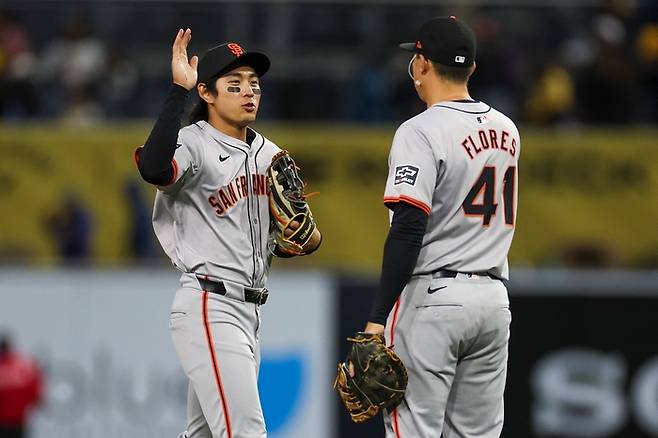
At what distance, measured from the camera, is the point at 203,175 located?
562cm

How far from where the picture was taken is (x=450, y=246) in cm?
536

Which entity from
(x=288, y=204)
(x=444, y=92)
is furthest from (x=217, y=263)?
(x=444, y=92)

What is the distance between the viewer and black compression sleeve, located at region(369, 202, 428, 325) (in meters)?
5.16

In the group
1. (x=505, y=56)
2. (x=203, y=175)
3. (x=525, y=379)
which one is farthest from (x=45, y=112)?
(x=203, y=175)

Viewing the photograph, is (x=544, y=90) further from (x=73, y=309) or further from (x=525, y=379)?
(x=73, y=309)

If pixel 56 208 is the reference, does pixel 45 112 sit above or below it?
above

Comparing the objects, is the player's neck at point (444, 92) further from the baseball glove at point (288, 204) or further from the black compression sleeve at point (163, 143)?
the black compression sleeve at point (163, 143)

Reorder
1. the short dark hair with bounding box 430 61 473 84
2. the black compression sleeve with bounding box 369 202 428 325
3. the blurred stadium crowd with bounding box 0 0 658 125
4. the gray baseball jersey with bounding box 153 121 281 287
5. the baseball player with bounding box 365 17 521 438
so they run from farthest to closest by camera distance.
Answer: the blurred stadium crowd with bounding box 0 0 658 125 → the gray baseball jersey with bounding box 153 121 281 287 → the short dark hair with bounding box 430 61 473 84 → the baseball player with bounding box 365 17 521 438 → the black compression sleeve with bounding box 369 202 428 325

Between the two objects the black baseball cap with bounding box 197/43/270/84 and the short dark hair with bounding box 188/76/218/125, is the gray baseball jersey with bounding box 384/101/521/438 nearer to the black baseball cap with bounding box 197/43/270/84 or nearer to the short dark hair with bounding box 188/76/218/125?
the black baseball cap with bounding box 197/43/270/84

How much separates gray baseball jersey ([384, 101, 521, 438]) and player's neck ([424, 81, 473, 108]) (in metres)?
0.05

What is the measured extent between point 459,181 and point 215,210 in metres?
1.05

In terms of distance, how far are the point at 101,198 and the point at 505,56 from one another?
4.11m

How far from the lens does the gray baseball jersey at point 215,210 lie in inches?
221

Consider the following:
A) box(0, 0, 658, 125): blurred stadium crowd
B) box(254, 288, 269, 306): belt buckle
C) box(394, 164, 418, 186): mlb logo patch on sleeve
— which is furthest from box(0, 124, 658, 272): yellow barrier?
box(394, 164, 418, 186): mlb logo patch on sleeve
